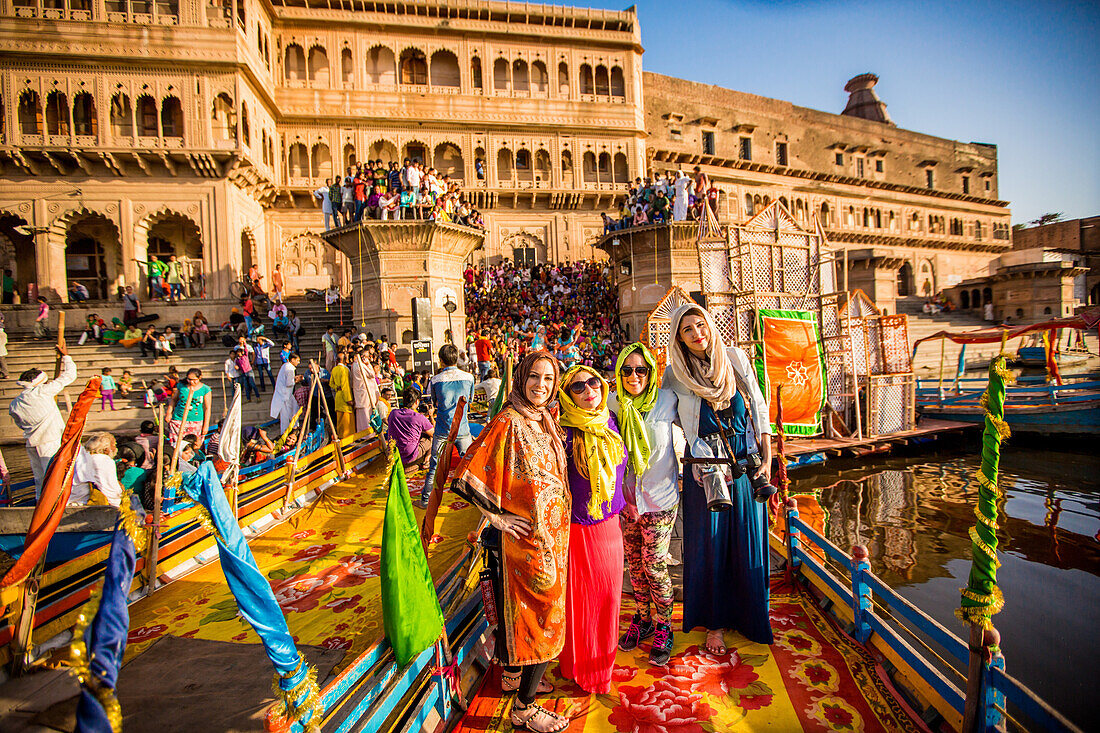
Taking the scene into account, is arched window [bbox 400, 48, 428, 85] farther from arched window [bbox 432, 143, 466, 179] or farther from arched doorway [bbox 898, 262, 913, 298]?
arched doorway [bbox 898, 262, 913, 298]

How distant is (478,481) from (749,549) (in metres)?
1.78

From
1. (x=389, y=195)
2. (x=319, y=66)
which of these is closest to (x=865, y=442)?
(x=389, y=195)

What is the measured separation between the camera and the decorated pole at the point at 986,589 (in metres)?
1.96

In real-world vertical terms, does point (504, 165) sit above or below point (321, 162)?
above

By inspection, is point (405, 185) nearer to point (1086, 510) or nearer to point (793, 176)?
point (1086, 510)

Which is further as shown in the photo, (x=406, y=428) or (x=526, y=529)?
(x=406, y=428)

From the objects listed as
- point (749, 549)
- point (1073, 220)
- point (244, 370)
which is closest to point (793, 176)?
Result: point (1073, 220)

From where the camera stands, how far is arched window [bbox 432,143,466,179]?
24.3m

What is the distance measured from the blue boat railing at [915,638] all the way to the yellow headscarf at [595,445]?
1.54m

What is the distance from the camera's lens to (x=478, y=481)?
2566 mm

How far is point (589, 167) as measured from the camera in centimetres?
2561

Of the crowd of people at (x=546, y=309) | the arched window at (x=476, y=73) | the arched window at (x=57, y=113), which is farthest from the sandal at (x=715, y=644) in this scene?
the arched window at (x=476, y=73)

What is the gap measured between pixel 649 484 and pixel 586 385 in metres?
0.76

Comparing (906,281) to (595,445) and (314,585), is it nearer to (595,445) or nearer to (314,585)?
(595,445)
